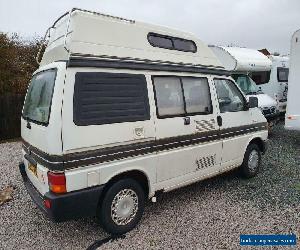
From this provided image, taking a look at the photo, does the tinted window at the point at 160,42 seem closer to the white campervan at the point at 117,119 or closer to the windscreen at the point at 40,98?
the white campervan at the point at 117,119

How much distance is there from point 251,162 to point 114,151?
3504 mm

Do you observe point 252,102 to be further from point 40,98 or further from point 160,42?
point 40,98

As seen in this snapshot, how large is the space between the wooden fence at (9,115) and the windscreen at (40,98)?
8860mm

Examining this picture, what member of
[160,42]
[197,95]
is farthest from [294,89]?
[160,42]

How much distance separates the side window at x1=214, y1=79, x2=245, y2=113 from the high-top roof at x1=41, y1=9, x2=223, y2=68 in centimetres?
57

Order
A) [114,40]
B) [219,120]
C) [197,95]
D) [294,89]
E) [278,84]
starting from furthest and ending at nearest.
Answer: [278,84] → [294,89] → [219,120] → [197,95] → [114,40]

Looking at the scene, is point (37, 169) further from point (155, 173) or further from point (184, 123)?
point (184, 123)

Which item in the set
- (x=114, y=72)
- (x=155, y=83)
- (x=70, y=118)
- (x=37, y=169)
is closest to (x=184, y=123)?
(x=155, y=83)

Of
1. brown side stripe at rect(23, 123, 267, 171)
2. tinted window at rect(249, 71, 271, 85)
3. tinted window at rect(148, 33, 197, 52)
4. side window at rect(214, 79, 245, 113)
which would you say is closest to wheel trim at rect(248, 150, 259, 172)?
side window at rect(214, 79, 245, 113)

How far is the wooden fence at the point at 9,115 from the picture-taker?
12602 millimetres

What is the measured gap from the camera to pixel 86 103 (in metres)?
3.63

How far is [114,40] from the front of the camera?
13.3ft

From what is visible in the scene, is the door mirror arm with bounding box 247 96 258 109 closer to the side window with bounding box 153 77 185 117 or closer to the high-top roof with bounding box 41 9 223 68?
the high-top roof with bounding box 41 9 223 68

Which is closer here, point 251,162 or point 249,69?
point 251,162
